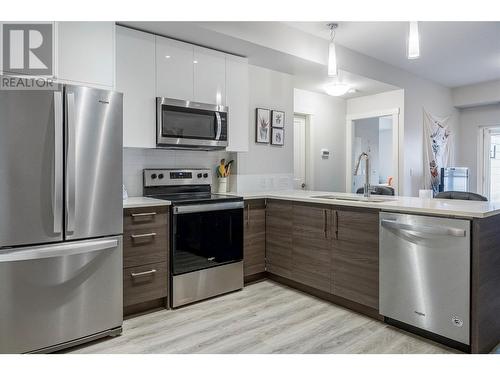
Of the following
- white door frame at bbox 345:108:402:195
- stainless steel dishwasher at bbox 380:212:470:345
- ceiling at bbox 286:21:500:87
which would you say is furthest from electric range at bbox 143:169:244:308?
white door frame at bbox 345:108:402:195

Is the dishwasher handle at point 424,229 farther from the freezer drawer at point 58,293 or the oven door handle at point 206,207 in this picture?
the freezer drawer at point 58,293

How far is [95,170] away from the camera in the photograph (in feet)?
7.15

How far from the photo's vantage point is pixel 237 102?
11.6 feet

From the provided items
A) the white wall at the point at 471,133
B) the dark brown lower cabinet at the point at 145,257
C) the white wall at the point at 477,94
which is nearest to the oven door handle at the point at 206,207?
the dark brown lower cabinet at the point at 145,257

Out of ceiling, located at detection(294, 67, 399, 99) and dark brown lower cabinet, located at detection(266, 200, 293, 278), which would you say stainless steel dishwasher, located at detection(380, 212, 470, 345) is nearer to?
dark brown lower cabinet, located at detection(266, 200, 293, 278)

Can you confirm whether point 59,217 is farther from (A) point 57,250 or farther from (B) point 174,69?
(B) point 174,69

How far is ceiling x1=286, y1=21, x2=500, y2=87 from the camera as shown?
3510 millimetres

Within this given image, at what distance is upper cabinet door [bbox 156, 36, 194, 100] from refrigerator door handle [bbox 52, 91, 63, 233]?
1.06 metres

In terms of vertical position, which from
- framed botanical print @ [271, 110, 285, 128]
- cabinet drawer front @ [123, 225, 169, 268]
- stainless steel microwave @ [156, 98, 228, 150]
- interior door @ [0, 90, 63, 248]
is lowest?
cabinet drawer front @ [123, 225, 169, 268]

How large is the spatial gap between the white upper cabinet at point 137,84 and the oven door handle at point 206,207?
2.15ft

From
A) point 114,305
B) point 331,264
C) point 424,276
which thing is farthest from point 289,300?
point 114,305

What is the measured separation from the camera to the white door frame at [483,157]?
20.6 ft

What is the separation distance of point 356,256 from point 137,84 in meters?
2.27

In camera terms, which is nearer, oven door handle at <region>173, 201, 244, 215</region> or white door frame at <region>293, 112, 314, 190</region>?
oven door handle at <region>173, 201, 244, 215</region>
